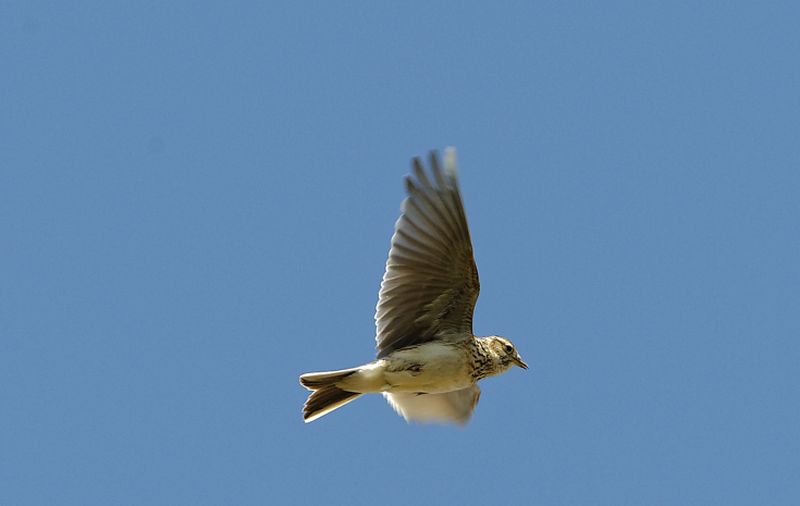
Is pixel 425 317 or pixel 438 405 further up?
pixel 425 317

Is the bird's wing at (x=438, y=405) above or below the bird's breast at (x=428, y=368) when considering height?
below

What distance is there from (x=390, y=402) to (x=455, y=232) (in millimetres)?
2378

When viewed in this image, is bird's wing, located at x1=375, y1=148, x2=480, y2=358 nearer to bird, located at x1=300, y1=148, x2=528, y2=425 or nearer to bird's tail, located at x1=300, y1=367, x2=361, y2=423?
bird, located at x1=300, y1=148, x2=528, y2=425

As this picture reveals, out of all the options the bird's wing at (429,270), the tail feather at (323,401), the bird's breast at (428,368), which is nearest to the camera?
the bird's wing at (429,270)

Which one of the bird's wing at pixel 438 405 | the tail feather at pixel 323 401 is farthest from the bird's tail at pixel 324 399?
the bird's wing at pixel 438 405

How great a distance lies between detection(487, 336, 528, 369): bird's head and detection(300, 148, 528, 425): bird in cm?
1

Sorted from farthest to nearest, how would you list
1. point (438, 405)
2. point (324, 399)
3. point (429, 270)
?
point (438, 405) < point (324, 399) < point (429, 270)

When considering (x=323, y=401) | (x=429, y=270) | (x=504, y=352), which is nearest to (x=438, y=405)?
(x=504, y=352)

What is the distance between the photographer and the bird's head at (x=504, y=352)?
11336 millimetres

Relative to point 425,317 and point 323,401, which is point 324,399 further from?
point 425,317

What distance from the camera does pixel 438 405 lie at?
40.0 feet

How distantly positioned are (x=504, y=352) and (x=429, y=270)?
1270mm

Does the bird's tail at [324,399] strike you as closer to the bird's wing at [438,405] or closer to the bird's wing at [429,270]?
the bird's wing at [429,270]

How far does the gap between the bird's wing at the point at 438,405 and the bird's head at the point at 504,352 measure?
79cm
